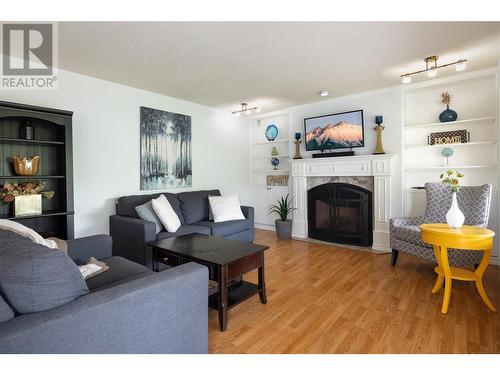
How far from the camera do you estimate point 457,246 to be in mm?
2156

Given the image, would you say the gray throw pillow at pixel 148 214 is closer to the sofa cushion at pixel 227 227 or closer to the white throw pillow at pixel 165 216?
the white throw pillow at pixel 165 216

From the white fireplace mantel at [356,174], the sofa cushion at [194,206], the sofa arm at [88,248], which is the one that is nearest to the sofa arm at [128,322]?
the sofa arm at [88,248]

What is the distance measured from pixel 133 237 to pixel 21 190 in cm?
118

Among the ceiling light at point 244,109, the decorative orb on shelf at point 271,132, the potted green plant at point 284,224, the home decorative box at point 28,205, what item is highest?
the ceiling light at point 244,109

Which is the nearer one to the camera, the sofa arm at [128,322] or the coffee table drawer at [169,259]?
the sofa arm at [128,322]

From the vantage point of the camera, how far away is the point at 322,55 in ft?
9.00

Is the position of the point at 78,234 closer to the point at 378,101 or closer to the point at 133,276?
the point at 133,276

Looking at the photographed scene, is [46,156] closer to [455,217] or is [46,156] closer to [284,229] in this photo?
[284,229]

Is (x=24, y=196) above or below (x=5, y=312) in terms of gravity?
above

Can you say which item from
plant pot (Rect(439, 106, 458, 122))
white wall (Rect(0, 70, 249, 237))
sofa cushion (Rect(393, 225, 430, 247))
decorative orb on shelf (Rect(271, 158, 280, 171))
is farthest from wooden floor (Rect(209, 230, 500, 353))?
decorative orb on shelf (Rect(271, 158, 280, 171))

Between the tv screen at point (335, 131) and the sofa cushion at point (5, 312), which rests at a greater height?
the tv screen at point (335, 131)

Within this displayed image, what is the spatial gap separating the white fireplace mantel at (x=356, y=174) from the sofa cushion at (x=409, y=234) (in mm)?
798
